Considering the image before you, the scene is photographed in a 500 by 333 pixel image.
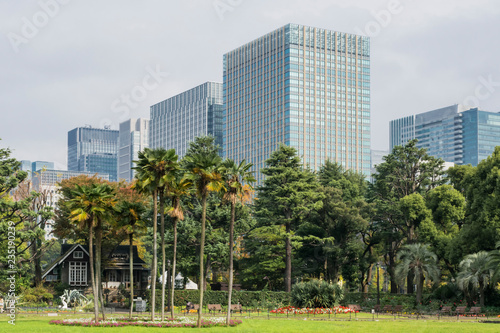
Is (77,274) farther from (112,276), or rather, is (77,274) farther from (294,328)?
(294,328)

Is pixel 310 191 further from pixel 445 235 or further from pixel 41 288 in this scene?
pixel 41 288

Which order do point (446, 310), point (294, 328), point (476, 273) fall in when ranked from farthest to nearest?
point (476, 273)
point (446, 310)
point (294, 328)

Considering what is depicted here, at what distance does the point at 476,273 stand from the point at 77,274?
4866cm

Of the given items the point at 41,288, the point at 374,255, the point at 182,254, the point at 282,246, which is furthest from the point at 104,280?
the point at 374,255

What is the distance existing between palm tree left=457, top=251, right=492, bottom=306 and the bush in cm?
1172

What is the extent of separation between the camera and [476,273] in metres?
58.1

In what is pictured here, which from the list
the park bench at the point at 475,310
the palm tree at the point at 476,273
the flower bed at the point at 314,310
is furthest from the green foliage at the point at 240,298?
the park bench at the point at 475,310

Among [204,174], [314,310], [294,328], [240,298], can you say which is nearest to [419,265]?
[314,310]

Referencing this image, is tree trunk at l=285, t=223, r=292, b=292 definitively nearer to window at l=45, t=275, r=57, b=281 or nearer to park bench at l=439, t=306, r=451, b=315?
park bench at l=439, t=306, r=451, b=315

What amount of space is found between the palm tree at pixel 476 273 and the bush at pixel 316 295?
11719 mm

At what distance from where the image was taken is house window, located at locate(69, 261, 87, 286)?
81938 millimetres

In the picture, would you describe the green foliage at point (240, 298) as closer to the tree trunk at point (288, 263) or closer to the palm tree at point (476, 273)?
the tree trunk at point (288, 263)

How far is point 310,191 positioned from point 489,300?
23.7 m

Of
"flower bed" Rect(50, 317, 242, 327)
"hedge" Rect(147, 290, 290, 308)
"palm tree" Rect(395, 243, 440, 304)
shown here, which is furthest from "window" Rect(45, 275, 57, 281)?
"palm tree" Rect(395, 243, 440, 304)
